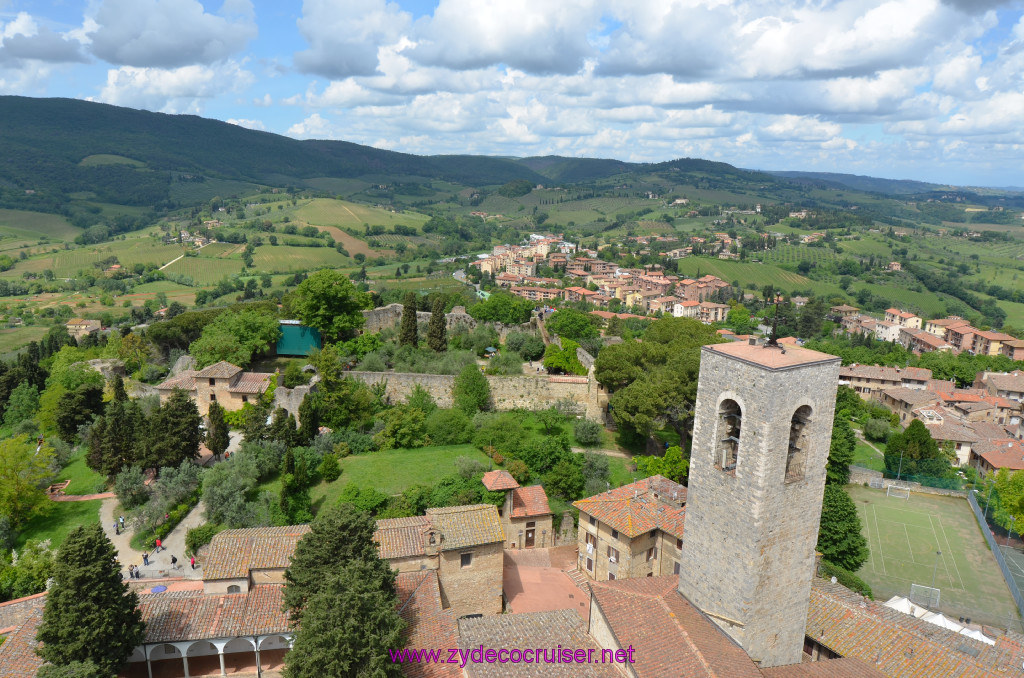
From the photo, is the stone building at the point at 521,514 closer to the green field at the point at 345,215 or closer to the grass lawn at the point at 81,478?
the grass lawn at the point at 81,478

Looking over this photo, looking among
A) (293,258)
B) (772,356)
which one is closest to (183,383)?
(772,356)

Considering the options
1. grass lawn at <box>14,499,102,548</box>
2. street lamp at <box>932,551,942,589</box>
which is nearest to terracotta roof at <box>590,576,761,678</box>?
street lamp at <box>932,551,942,589</box>

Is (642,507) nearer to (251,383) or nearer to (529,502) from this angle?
(529,502)

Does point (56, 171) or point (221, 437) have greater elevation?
point (56, 171)

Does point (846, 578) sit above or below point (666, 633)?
below

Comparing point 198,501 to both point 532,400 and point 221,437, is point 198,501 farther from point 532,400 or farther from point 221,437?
point 532,400

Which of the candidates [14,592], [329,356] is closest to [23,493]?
[14,592]
